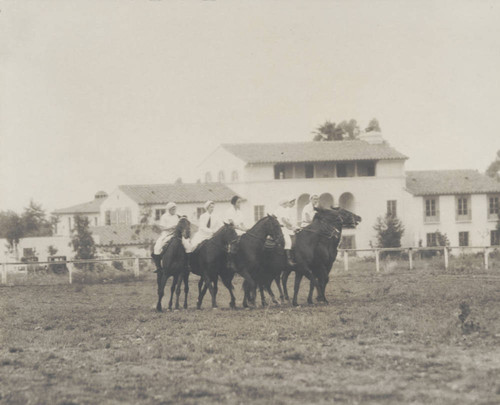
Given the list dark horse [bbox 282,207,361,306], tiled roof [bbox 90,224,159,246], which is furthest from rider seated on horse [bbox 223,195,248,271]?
tiled roof [bbox 90,224,159,246]

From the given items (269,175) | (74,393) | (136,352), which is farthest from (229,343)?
(269,175)

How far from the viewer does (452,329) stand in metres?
10.4

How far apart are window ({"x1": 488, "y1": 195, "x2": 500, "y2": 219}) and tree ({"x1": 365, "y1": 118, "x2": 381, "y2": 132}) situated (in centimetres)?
1144

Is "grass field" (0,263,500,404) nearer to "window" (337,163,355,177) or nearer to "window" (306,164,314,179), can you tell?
"window" (306,164,314,179)

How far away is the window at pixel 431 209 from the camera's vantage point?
54688mm

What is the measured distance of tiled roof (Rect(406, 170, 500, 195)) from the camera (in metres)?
54.9

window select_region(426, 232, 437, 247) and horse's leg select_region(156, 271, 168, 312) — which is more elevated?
window select_region(426, 232, 437, 247)

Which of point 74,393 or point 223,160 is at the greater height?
point 223,160

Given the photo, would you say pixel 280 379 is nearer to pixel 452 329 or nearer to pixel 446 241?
pixel 452 329

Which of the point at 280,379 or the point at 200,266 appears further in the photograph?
the point at 200,266

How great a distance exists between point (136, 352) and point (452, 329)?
15.1 feet

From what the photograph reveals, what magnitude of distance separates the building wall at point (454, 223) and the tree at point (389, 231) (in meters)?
2.72

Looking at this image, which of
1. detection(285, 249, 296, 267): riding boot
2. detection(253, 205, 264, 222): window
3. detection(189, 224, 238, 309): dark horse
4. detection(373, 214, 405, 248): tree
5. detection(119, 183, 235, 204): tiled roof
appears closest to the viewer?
detection(189, 224, 238, 309): dark horse

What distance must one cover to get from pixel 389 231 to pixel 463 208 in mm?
8189
